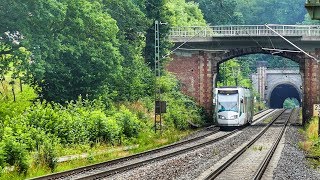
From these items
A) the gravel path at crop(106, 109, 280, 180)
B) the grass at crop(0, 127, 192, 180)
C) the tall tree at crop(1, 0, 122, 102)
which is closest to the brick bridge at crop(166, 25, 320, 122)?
the tall tree at crop(1, 0, 122, 102)

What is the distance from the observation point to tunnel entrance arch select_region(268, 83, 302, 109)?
4946 inches

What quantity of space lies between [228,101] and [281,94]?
286 feet

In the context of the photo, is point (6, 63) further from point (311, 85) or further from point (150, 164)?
point (311, 85)

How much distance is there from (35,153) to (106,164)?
2760 millimetres

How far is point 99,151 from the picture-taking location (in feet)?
93.6

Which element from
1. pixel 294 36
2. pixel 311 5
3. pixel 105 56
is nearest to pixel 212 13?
pixel 294 36

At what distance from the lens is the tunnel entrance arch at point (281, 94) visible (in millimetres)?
125625

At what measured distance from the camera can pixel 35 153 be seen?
2266 centimetres

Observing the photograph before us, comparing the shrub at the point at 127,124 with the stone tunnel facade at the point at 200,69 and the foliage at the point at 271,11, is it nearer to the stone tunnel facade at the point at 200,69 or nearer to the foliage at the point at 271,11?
the stone tunnel facade at the point at 200,69

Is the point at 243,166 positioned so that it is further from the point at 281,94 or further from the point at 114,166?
the point at 281,94

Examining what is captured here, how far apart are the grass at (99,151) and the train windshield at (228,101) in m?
6.21

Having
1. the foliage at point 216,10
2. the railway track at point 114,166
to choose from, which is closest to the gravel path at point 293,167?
the railway track at point 114,166

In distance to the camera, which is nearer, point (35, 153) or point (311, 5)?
point (311, 5)

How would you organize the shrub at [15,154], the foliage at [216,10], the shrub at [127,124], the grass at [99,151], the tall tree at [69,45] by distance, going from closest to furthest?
the shrub at [15,154] < the grass at [99,151] < the shrub at [127,124] < the tall tree at [69,45] < the foliage at [216,10]
